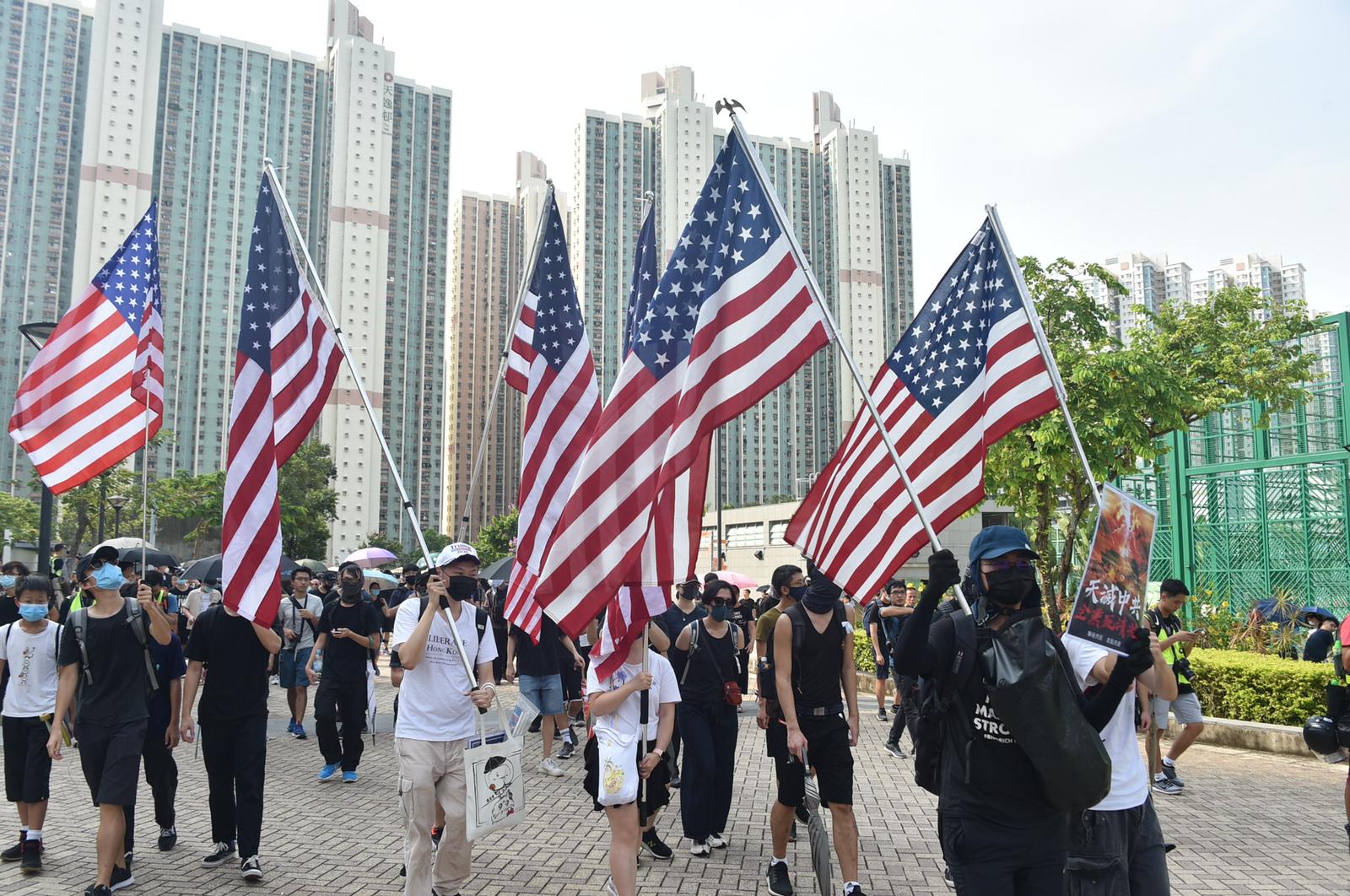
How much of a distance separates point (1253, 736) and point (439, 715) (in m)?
9.97

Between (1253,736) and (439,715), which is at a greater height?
(439,715)

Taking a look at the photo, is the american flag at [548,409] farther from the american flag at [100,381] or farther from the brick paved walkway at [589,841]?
the american flag at [100,381]

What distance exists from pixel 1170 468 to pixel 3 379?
84.0m

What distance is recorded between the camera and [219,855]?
20.8 ft

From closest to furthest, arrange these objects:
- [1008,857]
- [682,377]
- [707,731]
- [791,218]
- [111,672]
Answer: [1008,857] → [682,377] → [111,672] → [707,731] → [791,218]

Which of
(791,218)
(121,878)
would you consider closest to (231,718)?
(121,878)

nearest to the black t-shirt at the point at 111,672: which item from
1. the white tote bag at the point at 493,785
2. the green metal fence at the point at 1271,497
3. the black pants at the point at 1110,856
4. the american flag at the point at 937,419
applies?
the white tote bag at the point at 493,785

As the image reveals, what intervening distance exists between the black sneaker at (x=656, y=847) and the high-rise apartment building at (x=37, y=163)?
8752 cm

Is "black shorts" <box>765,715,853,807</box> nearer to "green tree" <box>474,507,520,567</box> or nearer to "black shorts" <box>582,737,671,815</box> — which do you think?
"black shorts" <box>582,737,671,815</box>

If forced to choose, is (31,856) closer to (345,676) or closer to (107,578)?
(107,578)

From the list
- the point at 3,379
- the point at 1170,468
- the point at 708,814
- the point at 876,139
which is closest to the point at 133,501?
the point at 3,379

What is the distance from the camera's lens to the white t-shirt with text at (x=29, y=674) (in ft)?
21.4

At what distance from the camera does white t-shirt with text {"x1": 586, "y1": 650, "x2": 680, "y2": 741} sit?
5301 mm

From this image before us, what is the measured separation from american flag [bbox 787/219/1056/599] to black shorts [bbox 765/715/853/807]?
79cm
